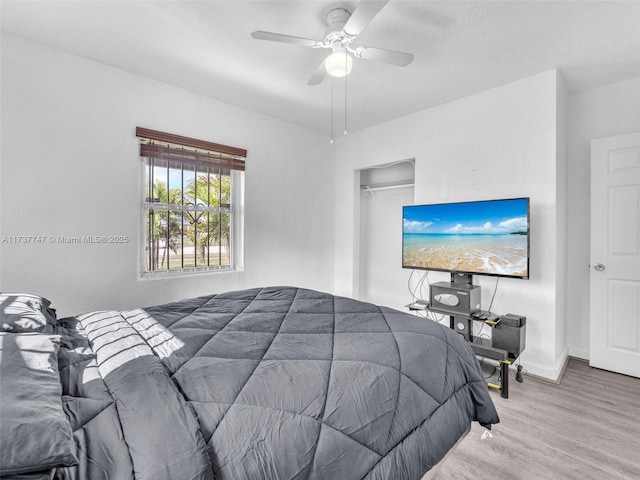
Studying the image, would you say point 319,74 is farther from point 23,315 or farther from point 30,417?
point 30,417

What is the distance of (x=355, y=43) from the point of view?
7.66 ft

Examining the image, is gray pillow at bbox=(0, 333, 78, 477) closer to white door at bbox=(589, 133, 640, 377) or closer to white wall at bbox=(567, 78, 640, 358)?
white door at bbox=(589, 133, 640, 377)

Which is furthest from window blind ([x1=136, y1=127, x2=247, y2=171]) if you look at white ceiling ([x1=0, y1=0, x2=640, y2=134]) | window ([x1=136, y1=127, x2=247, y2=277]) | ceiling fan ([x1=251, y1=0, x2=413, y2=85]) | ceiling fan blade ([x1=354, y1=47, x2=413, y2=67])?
ceiling fan blade ([x1=354, y1=47, x2=413, y2=67])

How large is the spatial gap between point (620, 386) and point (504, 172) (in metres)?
2.01

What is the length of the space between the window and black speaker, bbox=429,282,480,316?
211cm

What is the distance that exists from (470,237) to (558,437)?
5.28 feet

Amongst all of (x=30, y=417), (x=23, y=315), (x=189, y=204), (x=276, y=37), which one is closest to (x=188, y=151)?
(x=189, y=204)

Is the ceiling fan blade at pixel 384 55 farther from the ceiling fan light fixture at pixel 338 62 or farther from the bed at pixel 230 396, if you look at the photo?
the bed at pixel 230 396

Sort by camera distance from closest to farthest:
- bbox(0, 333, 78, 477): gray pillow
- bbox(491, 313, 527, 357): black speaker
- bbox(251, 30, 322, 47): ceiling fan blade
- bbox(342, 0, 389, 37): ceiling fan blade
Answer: bbox(0, 333, 78, 477): gray pillow
bbox(342, 0, 389, 37): ceiling fan blade
bbox(251, 30, 322, 47): ceiling fan blade
bbox(491, 313, 527, 357): black speaker

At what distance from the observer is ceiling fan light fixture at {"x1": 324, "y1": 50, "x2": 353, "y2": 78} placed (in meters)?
1.98

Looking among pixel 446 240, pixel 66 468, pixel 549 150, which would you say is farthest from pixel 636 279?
pixel 66 468

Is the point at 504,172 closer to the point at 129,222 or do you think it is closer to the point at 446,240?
the point at 446,240

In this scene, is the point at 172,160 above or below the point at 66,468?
above

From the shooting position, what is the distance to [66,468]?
644mm
